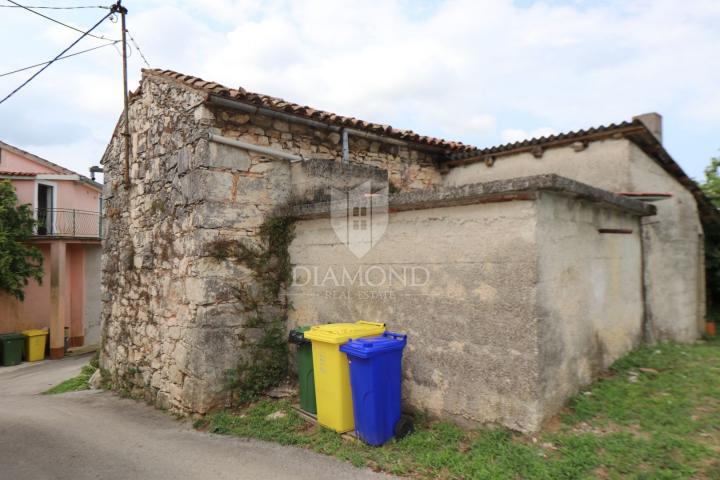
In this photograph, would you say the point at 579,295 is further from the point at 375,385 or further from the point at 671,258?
the point at 671,258

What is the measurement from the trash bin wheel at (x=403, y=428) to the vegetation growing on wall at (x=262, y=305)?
2035 millimetres

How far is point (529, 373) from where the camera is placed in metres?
3.63

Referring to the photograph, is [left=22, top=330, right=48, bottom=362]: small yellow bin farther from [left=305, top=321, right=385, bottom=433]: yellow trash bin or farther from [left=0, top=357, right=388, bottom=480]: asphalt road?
[left=305, top=321, right=385, bottom=433]: yellow trash bin

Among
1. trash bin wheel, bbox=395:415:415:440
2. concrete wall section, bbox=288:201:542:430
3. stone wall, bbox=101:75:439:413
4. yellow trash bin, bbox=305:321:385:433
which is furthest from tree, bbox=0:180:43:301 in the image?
trash bin wheel, bbox=395:415:415:440

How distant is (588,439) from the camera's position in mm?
3447

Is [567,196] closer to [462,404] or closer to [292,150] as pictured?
[462,404]

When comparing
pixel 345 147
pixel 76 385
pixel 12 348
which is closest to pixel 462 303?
pixel 345 147

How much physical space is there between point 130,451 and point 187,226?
8.30 feet

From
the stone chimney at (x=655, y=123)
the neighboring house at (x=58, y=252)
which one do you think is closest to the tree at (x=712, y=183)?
the stone chimney at (x=655, y=123)

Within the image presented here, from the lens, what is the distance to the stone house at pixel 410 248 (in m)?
3.84

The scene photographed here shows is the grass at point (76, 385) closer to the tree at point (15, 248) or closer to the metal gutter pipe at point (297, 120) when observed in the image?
the metal gutter pipe at point (297, 120)

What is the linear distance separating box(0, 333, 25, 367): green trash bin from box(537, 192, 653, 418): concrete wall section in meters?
16.0

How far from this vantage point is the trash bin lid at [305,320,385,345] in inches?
161

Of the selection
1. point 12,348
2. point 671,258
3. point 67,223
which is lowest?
point 12,348
